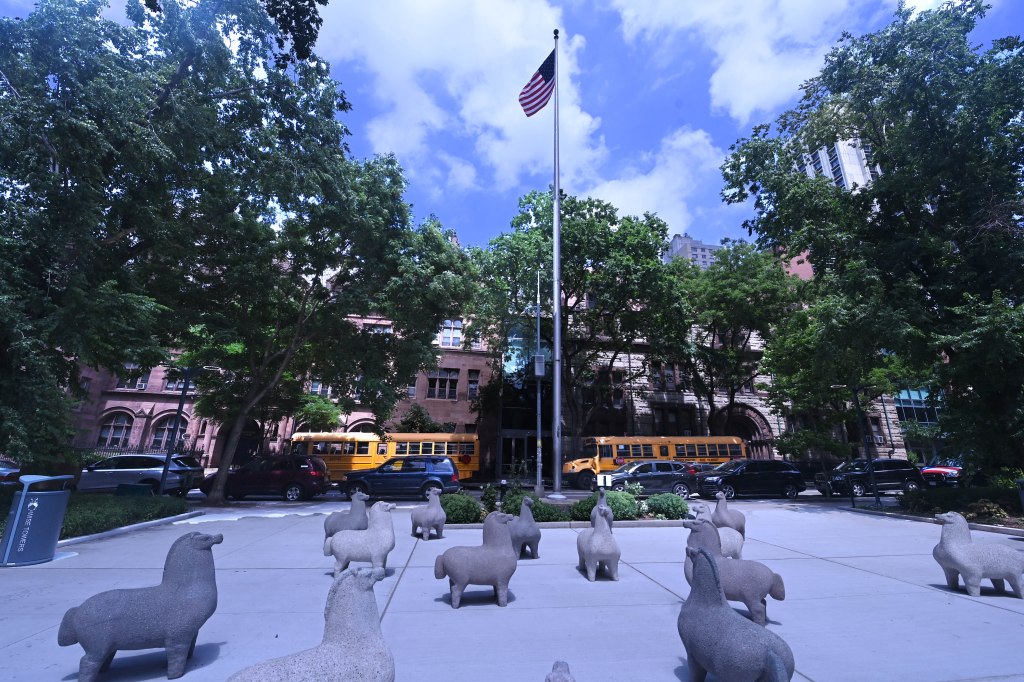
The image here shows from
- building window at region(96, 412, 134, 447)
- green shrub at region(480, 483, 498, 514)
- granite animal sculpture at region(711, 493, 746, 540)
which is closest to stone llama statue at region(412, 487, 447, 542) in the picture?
green shrub at region(480, 483, 498, 514)

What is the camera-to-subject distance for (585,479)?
2555cm

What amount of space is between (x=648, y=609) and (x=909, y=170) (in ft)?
59.4

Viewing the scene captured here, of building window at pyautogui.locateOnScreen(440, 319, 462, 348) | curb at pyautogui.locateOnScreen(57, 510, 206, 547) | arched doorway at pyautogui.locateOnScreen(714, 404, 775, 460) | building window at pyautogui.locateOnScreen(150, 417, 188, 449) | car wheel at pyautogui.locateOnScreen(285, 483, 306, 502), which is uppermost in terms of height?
building window at pyautogui.locateOnScreen(440, 319, 462, 348)

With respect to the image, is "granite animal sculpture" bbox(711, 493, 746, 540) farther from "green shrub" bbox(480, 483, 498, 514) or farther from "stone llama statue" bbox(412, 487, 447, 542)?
"green shrub" bbox(480, 483, 498, 514)

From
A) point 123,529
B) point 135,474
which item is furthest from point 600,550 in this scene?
point 135,474

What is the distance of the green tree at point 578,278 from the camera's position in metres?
25.6

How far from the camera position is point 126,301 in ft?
33.8

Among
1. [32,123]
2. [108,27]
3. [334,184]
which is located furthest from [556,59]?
[32,123]

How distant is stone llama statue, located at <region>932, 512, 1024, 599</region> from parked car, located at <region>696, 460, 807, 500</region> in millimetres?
15648

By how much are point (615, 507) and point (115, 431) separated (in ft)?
119

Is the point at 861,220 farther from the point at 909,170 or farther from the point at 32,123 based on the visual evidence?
the point at 32,123

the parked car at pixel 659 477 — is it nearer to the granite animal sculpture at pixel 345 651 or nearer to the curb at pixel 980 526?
the curb at pixel 980 526

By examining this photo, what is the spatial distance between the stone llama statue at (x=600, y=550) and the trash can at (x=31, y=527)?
775cm

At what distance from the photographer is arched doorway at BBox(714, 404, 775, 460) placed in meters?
36.0
